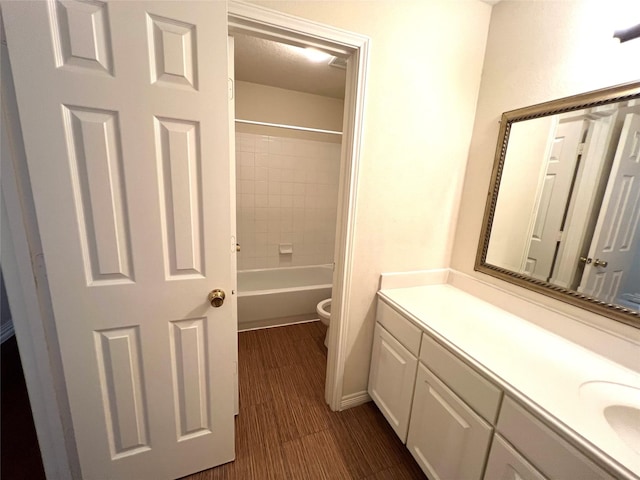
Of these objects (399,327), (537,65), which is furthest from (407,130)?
(399,327)

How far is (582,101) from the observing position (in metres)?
1.08

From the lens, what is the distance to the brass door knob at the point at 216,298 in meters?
1.07

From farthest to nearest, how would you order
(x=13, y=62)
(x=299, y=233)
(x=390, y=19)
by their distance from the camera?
(x=299, y=233)
(x=390, y=19)
(x=13, y=62)

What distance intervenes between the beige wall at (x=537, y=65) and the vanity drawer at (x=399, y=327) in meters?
0.61

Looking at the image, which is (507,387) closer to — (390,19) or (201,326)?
(201,326)

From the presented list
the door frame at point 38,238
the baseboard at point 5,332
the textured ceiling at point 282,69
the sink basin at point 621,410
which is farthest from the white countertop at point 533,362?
the baseboard at point 5,332

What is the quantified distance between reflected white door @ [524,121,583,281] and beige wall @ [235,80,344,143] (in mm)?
2344

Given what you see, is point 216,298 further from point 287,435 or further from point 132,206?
point 287,435

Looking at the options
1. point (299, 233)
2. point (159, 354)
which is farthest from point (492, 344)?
point (299, 233)

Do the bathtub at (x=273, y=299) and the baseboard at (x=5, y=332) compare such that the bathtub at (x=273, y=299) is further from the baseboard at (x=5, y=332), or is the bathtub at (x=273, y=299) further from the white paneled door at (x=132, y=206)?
the baseboard at (x=5, y=332)

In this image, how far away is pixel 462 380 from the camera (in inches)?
39.7

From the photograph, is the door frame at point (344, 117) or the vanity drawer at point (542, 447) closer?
the vanity drawer at point (542, 447)

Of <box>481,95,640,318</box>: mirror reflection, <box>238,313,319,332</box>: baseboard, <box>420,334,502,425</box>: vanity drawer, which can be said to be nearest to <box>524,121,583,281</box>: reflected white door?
<box>481,95,640,318</box>: mirror reflection

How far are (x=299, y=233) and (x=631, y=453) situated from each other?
2.88 m
